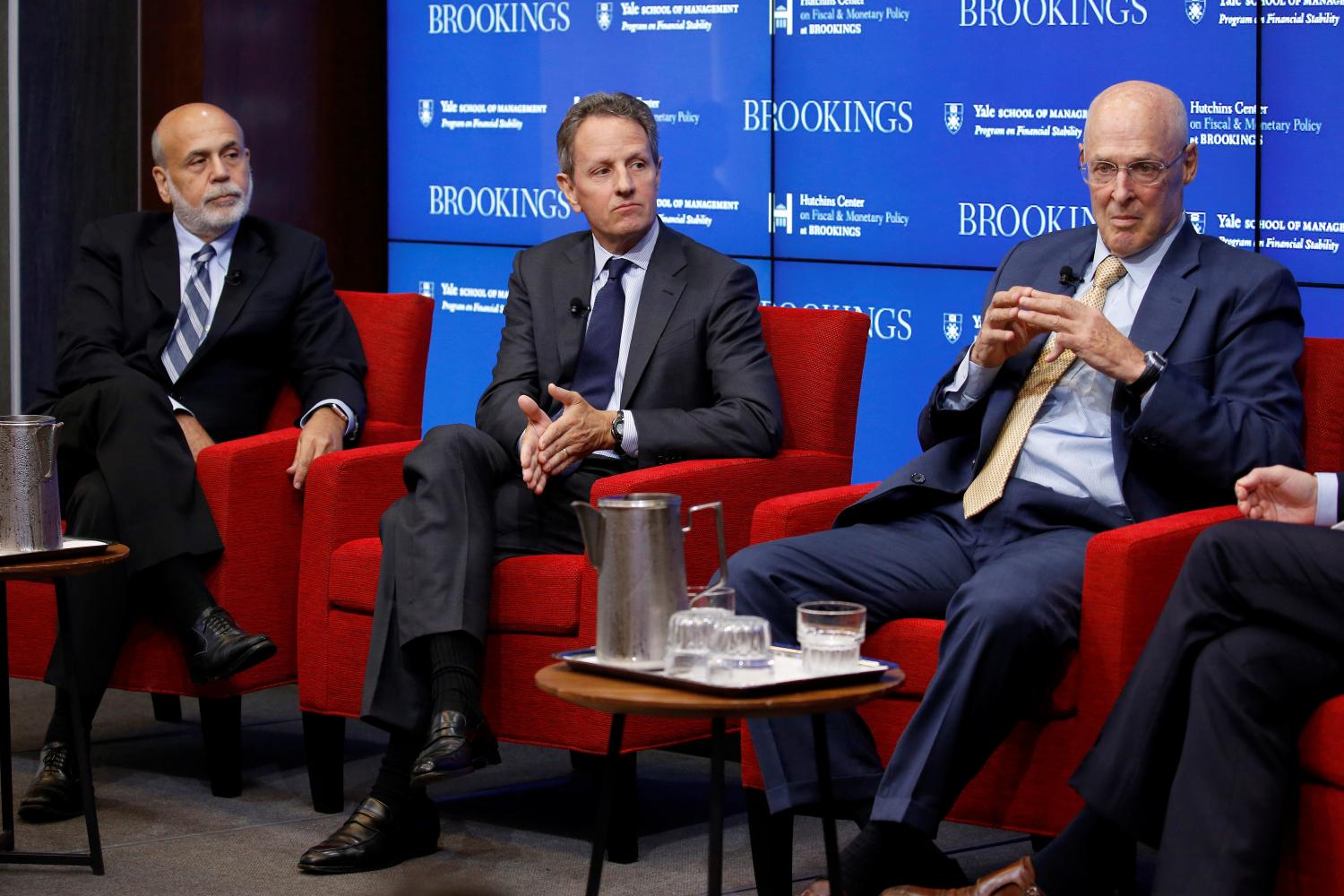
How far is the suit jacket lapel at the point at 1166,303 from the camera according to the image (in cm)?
328

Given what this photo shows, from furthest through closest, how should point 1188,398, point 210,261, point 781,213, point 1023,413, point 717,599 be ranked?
point 781,213, point 210,261, point 1023,413, point 1188,398, point 717,599

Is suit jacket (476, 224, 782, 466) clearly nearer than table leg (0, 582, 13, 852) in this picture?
No

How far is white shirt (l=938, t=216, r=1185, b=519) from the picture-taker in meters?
3.29

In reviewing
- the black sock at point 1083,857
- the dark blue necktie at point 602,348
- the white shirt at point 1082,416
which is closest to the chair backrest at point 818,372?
the dark blue necktie at point 602,348

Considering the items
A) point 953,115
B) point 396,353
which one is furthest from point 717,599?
point 953,115

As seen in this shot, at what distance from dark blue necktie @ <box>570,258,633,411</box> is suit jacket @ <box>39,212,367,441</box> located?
63 centimetres

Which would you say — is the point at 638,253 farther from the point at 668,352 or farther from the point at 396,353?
the point at 396,353

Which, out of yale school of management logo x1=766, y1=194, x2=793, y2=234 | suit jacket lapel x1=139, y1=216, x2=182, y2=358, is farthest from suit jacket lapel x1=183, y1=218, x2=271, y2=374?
yale school of management logo x1=766, y1=194, x2=793, y2=234

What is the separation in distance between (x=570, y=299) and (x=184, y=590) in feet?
3.44

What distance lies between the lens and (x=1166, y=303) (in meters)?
3.30

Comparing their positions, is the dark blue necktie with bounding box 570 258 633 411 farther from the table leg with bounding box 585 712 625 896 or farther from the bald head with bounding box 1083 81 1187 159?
the table leg with bounding box 585 712 625 896

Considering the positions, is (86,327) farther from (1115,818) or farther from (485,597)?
(1115,818)

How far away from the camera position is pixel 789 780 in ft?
9.80

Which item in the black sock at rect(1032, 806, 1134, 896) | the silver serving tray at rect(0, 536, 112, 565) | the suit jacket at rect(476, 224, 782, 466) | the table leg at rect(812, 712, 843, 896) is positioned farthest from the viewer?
the suit jacket at rect(476, 224, 782, 466)
